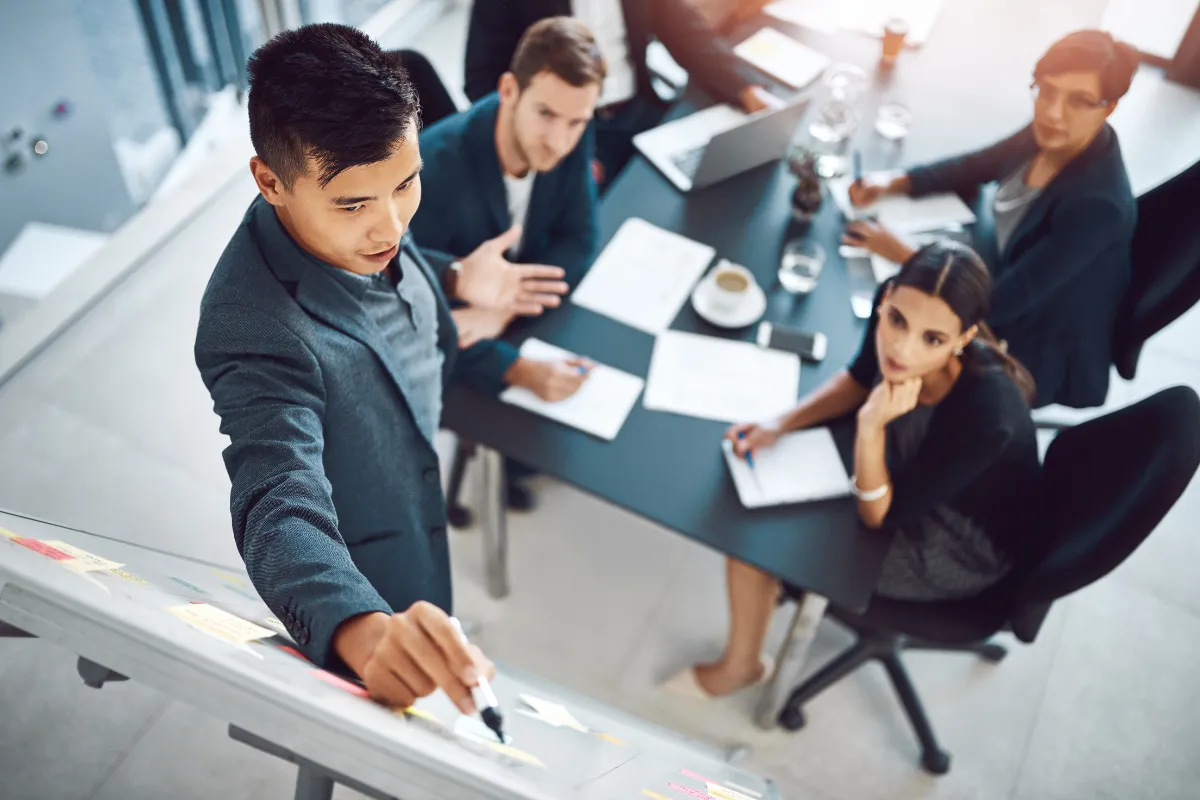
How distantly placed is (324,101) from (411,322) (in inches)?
20.7

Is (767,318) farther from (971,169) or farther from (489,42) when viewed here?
(489,42)

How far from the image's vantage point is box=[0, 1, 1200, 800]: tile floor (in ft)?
6.77

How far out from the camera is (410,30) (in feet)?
13.9

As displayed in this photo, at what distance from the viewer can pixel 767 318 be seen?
2.07 meters

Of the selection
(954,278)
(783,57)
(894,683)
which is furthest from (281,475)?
(783,57)

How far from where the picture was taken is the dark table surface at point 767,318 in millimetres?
1716

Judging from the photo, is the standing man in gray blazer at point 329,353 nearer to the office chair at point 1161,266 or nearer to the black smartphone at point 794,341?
the black smartphone at point 794,341

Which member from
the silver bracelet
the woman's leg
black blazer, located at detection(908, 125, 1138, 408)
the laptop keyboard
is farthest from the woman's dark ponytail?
the laptop keyboard

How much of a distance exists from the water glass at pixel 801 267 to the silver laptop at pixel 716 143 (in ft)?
1.06

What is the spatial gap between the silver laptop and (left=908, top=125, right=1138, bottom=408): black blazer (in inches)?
15.4

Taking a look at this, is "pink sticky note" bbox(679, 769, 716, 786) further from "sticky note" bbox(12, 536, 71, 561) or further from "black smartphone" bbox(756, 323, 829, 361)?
"black smartphone" bbox(756, 323, 829, 361)

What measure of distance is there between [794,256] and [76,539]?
5.47ft

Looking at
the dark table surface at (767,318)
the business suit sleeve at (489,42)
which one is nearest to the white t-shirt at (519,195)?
the dark table surface at (767,318)

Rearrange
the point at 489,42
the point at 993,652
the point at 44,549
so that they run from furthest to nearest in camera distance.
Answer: the point at 489,42
the point at 993,652
the point at 44,549
